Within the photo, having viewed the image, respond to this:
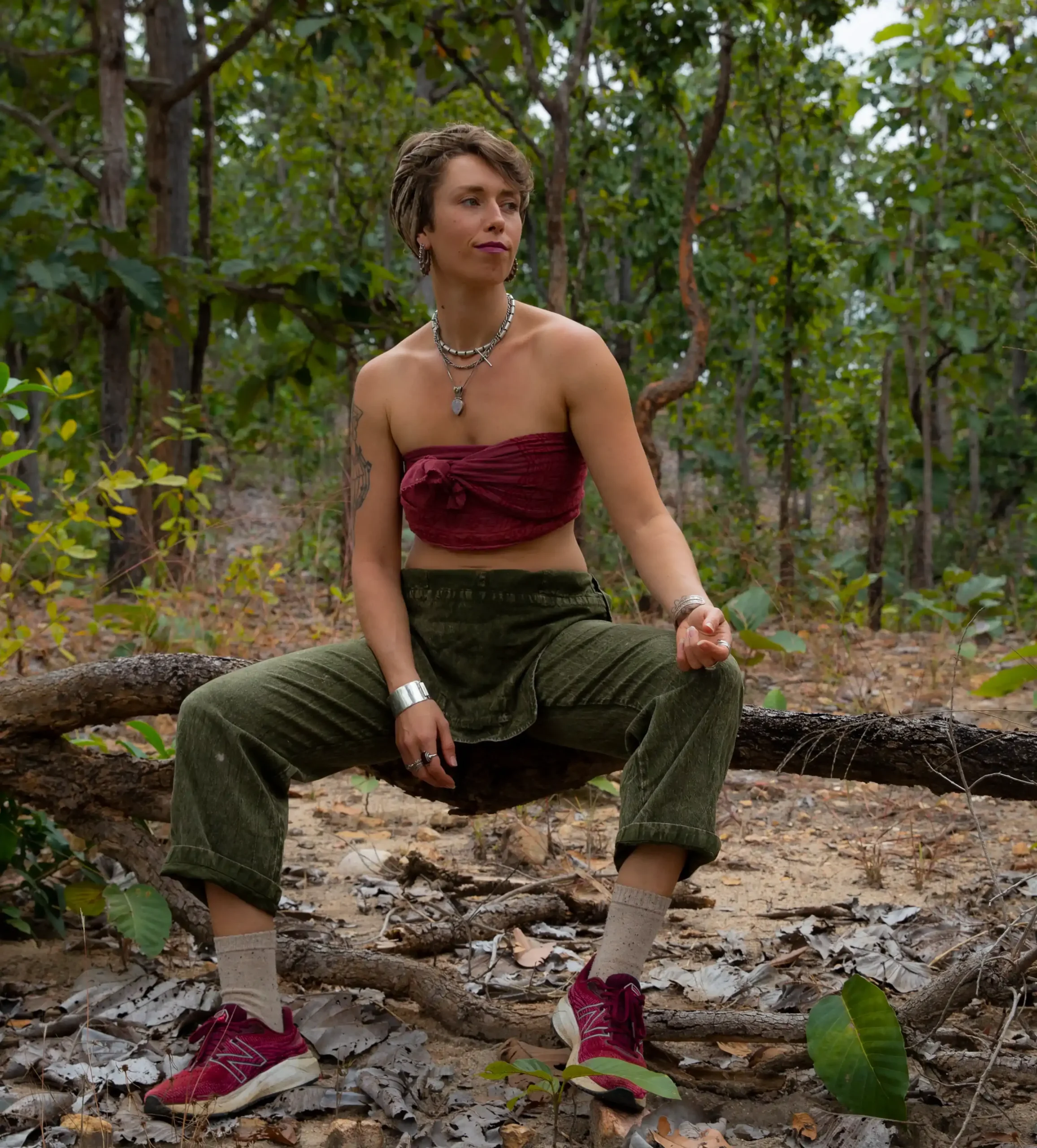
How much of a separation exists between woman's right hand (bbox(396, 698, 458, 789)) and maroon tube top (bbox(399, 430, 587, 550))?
345mm

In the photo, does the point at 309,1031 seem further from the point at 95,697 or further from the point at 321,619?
the point at 321,619

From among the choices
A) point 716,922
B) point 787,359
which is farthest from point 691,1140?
point 787,359

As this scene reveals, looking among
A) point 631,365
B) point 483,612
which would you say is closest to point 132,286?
point 483,612

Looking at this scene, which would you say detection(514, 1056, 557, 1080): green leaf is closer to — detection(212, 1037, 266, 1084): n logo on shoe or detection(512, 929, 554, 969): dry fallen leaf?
detection(212, 1037, 266, 1084): n logo on shoe

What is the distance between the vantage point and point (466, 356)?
239 cm

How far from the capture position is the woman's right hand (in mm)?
2170

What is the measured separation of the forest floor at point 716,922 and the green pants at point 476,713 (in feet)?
1.46

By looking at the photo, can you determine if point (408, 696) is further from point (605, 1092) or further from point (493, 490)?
point (605, 1092)

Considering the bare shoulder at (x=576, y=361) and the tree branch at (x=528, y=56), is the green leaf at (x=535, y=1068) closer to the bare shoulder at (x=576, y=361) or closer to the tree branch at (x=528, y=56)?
the bare shoulder at (x=576, y=361)

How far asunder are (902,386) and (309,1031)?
7.17 meters

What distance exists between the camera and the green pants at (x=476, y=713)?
198 centimetres

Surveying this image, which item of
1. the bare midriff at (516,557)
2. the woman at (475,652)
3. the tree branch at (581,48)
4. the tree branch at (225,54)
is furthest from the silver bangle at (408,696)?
the tree branch at (225,54)

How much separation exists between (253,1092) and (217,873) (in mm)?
360

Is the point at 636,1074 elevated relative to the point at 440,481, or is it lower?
lower
